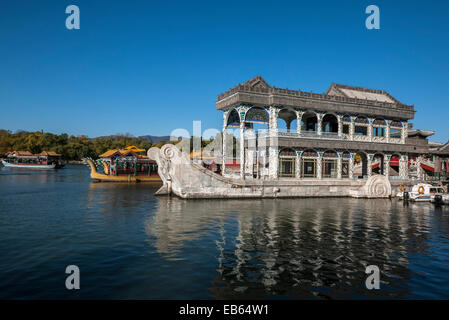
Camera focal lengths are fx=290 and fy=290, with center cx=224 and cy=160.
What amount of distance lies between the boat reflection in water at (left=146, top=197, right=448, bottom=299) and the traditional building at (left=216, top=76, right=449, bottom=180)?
818 centimetres

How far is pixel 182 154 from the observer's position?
2423 centimetres

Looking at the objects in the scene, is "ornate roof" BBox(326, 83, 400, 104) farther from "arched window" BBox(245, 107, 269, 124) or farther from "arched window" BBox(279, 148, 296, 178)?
"arched window" BBox(279, 148, 296, 178)

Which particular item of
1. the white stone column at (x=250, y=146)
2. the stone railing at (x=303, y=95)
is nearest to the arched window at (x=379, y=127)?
the stone railing at (x=303, y=95)

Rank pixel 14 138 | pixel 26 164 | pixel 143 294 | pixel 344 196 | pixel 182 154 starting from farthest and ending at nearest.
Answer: pixel 14 138 → pixel 26 164 → pixel 344 196 → pixel 182 154 → pixel 143 294

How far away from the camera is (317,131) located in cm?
2936

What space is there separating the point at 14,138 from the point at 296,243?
138427 mm

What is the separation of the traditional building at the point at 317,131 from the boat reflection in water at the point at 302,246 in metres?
8.18

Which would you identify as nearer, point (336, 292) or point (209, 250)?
point (336, 292)

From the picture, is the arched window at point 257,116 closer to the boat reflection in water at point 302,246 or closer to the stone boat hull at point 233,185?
the stone boat hull at point 233,185

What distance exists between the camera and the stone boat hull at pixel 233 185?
2431cm

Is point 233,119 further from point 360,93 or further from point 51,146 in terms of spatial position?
point 51,146

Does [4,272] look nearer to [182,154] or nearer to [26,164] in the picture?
[182,154]

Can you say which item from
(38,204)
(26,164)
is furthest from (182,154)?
(26,164)
